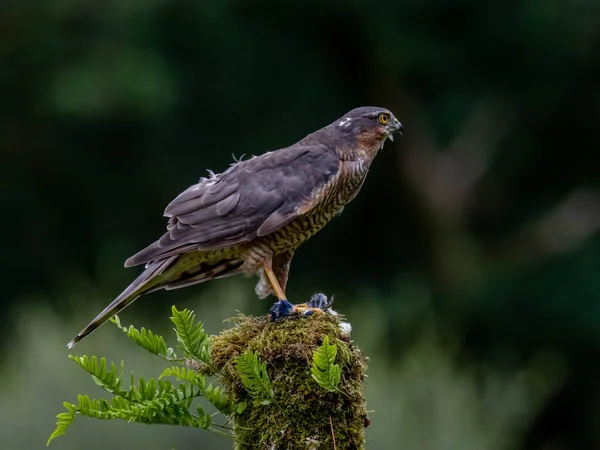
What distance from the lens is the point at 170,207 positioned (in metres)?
4.64

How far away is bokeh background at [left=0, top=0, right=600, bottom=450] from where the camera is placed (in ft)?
36.0

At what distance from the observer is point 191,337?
3.73 metres

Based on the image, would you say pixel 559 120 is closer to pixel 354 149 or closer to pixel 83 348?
pixel 83 348

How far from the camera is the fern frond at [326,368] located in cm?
339

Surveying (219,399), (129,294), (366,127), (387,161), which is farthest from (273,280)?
(387,161)

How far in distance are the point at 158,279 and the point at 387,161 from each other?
7.84 meters

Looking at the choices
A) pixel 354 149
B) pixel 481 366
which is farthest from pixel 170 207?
pixel 481 366

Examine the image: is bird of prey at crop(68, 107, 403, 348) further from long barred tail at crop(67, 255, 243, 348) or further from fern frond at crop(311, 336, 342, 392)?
fern frond at crop(311, 336, 342, 392)

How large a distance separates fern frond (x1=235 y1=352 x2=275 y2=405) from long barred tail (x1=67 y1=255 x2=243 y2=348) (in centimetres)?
82

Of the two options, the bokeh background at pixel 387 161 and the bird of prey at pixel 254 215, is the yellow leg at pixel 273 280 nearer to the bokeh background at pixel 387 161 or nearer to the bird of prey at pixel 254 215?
the bird of prey at pixel 254 215

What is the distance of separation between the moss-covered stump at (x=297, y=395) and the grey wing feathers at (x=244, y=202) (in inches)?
27.1

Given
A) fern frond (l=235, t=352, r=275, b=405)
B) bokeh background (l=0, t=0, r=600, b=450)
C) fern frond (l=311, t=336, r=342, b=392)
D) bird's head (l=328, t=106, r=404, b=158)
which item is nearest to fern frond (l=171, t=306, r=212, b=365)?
fern frond (l=235, t=352, r=275, b=405)

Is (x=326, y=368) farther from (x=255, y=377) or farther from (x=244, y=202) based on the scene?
(x=244, y=202)

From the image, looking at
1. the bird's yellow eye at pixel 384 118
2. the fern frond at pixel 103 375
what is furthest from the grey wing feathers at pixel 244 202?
the fern frond at pixel 103 375
